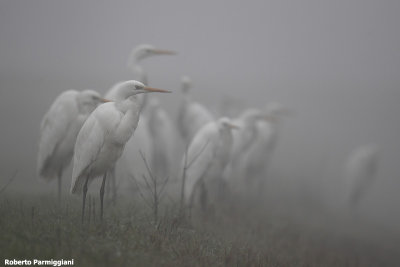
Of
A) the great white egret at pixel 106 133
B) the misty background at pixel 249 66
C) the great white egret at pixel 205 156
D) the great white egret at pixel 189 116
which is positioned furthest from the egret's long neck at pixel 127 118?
the misty background at pixel 249 66

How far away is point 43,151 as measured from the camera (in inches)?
210

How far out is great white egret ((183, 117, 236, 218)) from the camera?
6.25m

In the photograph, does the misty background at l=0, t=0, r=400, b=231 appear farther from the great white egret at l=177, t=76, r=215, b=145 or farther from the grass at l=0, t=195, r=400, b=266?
the grass at l=0, t=195, r=400, b=266

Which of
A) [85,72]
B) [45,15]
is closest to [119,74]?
[85,72]

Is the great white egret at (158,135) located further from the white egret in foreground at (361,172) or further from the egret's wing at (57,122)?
the white egret in foreground at (361,172)

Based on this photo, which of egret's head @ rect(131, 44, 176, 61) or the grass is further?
egret's head @ rect(131, 44, 176, 61)

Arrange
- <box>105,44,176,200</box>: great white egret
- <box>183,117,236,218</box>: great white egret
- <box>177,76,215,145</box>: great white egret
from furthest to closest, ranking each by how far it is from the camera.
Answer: <box>177,76,215,145</box>: great white egret < <box>105,44,176,200</box>: great white egret < <box>183,117,236,218</box>: great white egret

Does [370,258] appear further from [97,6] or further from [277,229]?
[97,6]

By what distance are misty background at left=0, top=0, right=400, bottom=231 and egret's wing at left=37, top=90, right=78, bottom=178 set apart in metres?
3.14

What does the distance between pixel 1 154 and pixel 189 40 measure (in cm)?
1694

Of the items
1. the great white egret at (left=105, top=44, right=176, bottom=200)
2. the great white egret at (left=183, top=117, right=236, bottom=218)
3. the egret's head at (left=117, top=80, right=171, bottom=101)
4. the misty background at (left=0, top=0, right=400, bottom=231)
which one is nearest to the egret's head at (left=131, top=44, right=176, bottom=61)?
the great white egret at (left=105, top=44, right=176, bottom=200)

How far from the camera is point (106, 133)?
4.06 metres

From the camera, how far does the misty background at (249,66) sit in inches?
470

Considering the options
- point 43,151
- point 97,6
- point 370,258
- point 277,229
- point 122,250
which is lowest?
point 370,258
